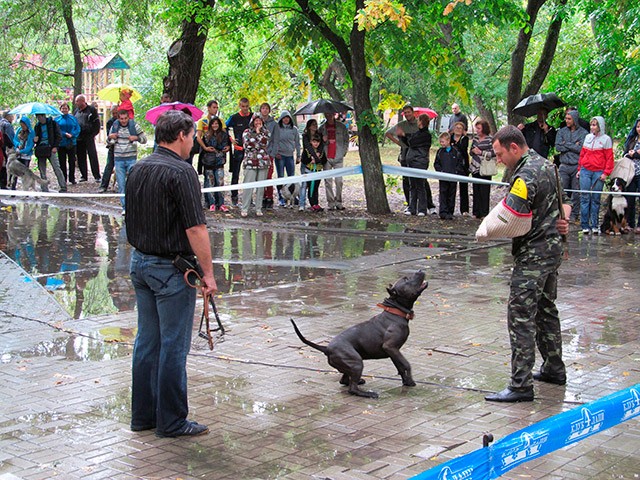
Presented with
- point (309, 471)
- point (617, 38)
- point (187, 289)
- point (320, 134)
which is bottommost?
point (309, 471)

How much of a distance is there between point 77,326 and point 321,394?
292cm

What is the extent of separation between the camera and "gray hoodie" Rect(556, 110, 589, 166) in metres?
15.3

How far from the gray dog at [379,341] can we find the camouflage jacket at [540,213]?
2.48 feet

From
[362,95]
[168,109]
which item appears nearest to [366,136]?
[362,95]

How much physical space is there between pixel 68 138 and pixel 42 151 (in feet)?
4.55

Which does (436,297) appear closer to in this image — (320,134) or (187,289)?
(187,289)

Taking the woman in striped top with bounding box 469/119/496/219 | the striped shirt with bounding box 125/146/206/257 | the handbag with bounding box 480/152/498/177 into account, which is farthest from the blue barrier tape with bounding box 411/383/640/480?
the handbag with bounding box 480/152/498/177

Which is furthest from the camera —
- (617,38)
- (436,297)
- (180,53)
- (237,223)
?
(180,53)

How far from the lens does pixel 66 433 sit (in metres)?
5.52

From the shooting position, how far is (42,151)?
733 inches

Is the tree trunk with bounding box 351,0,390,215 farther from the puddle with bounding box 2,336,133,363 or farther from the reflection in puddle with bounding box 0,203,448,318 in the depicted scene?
the puddle with bounding box 2,336,133,363

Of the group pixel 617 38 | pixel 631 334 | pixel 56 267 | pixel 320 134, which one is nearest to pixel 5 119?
pixel 320 134

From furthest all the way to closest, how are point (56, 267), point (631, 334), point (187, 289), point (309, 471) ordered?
point (56, 267)
point (631, 334)
point (187, 289)
point (309, 471)

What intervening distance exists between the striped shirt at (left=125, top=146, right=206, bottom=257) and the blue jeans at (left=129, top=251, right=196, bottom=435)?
11cm
